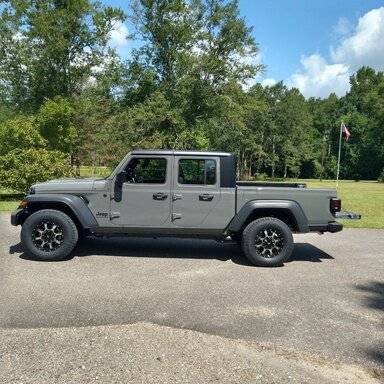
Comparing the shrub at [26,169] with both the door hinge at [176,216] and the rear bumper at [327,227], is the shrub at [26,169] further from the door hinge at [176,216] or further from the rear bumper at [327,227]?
the rear bumper at [327,227]

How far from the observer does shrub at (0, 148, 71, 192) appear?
17.0 metres

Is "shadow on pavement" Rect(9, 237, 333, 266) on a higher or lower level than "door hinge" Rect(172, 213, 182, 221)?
lower

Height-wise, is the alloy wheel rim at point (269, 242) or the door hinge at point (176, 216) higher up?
the door hinge at point (176, 216)

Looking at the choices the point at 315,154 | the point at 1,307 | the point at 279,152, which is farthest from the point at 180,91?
the point at 315,154

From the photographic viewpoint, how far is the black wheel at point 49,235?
7.09m

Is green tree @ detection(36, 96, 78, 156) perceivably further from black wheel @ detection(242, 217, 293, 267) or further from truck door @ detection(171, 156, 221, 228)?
black wheel @ detection(242, 217, 293, 267)

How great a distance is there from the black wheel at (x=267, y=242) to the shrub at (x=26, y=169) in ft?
39.1

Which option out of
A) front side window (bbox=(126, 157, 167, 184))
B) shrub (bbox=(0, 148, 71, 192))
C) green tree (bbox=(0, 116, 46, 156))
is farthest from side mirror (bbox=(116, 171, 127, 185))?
green tree (bbox=(0, 116, 46, 156))

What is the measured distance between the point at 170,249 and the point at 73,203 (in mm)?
2040

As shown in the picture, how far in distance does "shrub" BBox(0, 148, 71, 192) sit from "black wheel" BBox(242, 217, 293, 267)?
11.9 metres

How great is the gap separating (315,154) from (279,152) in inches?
456

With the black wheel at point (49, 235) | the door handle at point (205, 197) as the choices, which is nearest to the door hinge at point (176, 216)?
the door handle at point (205, 197)

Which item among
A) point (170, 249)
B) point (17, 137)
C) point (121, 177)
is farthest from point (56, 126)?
point (121, 177)

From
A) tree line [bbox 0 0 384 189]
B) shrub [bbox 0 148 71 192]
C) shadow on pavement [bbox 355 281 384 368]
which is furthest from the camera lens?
tree line [bbox 0 0 384 189]
